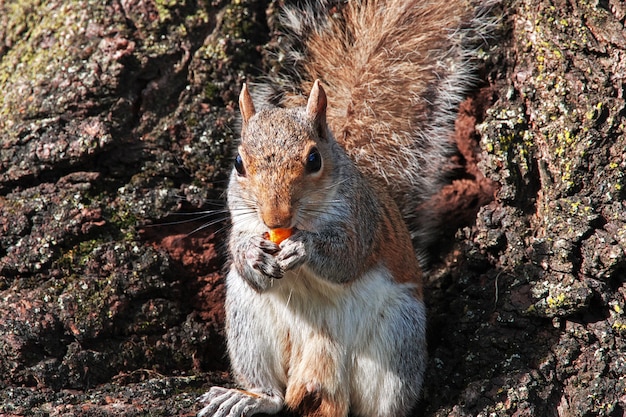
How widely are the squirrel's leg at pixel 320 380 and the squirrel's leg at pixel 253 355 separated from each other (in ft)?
0.19

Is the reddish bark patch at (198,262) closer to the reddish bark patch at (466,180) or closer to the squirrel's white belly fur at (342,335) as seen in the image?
the squirrel's white belly fur at (342,335)

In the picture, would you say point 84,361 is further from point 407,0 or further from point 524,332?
point 407,0

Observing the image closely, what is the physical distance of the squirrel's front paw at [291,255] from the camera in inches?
72.2

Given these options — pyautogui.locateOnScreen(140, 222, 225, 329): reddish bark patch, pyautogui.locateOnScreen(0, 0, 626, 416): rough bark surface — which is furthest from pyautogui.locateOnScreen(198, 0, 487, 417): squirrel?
pyautogui.locateOnScreen(140, 222, 225, 329): reddish bark patch

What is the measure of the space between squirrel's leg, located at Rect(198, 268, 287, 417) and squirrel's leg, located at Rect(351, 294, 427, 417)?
0.23m

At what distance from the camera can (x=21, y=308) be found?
7.02ft

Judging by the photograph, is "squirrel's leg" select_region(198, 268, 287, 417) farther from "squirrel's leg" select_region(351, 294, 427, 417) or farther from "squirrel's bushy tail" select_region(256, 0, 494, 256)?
"squirrel's bushy tail" select_region(256, 0, 494, 256)

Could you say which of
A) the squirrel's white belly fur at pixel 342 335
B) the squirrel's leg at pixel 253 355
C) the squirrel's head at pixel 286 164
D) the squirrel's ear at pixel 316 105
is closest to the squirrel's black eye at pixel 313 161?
the squirrel's head at pixel 286 164

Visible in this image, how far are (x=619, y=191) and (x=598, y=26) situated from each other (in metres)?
0.50

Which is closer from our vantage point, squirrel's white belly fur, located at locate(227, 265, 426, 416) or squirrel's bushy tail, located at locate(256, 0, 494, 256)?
squirrel's white belly fur, located at locate(227, 265, 426, 416)

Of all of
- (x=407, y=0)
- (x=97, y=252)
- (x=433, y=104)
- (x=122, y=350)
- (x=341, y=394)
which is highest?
(x=407, y=0)

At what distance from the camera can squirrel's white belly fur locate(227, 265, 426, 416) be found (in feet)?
6.62

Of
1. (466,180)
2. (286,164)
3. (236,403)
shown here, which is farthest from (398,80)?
(236,403)

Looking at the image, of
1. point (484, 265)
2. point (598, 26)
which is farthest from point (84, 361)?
point (598, 26)
